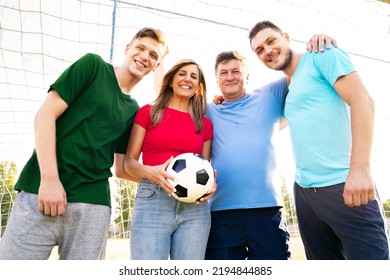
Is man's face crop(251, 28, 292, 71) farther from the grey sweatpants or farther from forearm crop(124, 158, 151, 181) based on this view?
the grey sweatpants

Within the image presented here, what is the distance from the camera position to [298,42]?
5031mm

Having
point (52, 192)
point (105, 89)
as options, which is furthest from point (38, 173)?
point (105, 89)

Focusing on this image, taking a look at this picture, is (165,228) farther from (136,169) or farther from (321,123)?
(321,123)

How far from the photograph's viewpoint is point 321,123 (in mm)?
1892

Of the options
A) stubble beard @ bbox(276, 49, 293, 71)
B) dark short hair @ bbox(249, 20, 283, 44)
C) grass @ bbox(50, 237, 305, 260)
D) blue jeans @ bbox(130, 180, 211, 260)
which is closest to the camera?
blue jeans @ bbox(130, 180, 211, 260)

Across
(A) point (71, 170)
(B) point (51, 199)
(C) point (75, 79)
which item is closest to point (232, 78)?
(C) point (75, 79)

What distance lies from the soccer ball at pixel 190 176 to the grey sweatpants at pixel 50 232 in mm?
396

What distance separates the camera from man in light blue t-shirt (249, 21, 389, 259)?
1.69 metres

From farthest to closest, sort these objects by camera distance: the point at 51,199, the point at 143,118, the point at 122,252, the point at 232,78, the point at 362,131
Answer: the point at 122,252 < the point at 232,78 < the point at 143,118 < the point at 362,131 < the point at 51,199

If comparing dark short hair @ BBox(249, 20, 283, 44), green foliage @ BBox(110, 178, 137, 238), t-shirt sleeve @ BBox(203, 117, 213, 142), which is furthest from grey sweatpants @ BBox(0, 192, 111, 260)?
green foliage @ BBox(110, 178, 137, 238)

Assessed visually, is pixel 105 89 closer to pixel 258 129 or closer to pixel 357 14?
pixel 258 129

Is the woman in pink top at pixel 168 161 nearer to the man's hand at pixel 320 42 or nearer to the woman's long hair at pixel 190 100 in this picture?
the woman's long hair at pixel 190 100

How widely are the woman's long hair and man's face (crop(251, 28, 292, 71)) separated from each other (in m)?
0.40

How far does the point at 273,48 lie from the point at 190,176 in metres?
0.96
